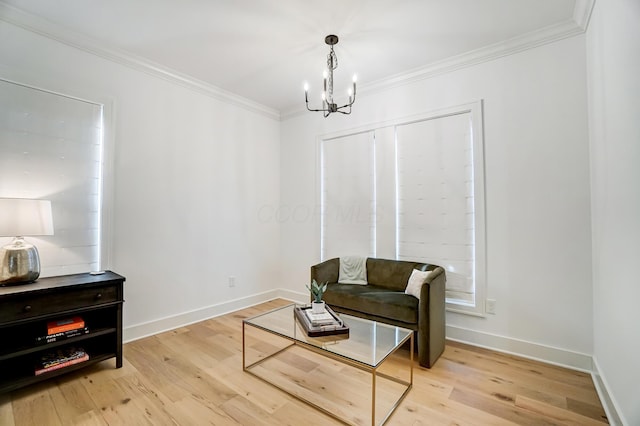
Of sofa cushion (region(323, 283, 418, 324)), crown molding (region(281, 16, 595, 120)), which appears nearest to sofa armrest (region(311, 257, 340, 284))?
sofa cushion (region(323, 283, 418, 324))

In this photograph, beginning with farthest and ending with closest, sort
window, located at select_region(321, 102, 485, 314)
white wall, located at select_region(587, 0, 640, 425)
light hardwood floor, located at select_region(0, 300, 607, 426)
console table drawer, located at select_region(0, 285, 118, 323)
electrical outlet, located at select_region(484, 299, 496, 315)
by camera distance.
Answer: window, located at select_region(321, 102, 485, 314) < electrical outlet, located at select_region(484, 299, 496, 315) < console table drawer, located at select_region(0, 285, 118, 323) < light hardwood floor, located at select_region(0, 300, 607, 426) < white wall, located at select_region(587, 0, 640, 425)

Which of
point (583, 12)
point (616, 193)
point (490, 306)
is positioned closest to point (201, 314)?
point (490, 306)

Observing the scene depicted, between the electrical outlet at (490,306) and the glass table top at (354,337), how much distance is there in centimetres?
109

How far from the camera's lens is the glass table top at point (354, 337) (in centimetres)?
176

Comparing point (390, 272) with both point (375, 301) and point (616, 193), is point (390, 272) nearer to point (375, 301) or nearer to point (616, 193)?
point (375, 301)

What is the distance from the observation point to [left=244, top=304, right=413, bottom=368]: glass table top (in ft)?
5.78

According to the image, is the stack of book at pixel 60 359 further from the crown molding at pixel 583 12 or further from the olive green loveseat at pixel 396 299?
the crown molding at pixel 583 12

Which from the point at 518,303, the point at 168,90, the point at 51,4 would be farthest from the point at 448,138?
the point at 51,4

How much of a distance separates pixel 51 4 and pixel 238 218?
2501 millimetres

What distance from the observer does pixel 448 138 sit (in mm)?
2969

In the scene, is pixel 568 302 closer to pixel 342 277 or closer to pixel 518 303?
pixel 518 303

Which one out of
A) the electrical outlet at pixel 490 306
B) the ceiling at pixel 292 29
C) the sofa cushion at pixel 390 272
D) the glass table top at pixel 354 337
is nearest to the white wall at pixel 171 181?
the ceiling at pixel 292 29

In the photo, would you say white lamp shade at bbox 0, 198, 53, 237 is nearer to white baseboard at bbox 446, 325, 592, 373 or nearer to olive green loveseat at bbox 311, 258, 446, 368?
olive green loveseat at bbox 311, 258, 446, 368

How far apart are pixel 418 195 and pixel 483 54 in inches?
56.5
